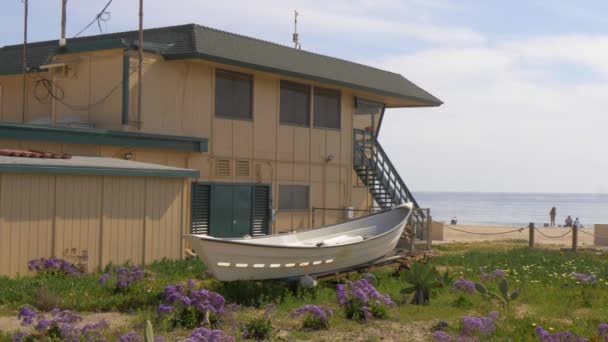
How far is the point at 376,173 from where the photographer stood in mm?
29469

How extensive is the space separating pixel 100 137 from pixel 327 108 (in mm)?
9883

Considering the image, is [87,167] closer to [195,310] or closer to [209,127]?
[195,310]

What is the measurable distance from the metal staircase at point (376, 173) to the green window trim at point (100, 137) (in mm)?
8583

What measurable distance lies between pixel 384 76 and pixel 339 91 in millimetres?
3227

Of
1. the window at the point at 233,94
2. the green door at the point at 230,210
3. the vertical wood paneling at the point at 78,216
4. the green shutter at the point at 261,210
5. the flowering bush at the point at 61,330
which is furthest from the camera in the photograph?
the green shutter at the point at 261,210

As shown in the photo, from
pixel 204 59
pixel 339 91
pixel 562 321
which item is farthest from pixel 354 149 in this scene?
pixel 562 321

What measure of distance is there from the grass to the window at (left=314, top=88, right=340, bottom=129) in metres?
9.33

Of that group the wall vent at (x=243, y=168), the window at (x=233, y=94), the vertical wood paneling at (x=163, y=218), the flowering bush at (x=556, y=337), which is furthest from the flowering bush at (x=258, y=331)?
the wall vent at (x=243, y=168)

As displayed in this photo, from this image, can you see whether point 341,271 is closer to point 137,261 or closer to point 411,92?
point 137,261

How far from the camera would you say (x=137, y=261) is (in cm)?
1816

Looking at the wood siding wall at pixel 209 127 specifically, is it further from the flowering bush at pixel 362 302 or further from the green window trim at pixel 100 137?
the flowering bush at pixel 362 302

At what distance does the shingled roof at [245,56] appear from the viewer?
21922 millimetres

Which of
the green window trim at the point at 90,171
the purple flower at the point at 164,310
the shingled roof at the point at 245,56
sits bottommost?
the purple flower at the point at 164,310

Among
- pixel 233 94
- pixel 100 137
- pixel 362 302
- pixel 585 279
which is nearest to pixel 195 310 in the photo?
pixel 362 302
